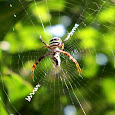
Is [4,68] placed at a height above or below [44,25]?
below

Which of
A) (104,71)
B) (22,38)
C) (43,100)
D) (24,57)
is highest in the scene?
(22,38)

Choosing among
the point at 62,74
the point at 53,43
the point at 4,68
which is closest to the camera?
the point at 4,68

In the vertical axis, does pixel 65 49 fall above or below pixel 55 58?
above

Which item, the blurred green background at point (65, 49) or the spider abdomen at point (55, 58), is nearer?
the blurred green background at point (65, 49)

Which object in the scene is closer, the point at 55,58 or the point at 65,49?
the point at 55,58

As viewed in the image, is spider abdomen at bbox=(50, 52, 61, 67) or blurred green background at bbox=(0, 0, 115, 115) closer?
blurred green background at bbox=(0, 0, 115, 115)

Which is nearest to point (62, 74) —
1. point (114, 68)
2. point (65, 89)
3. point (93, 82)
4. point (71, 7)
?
point (65, 89)

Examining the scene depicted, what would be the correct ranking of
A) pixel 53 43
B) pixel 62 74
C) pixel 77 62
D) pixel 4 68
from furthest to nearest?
1. pixel 62 74
2. pixel 77 62
3. pixel 53 43
4. pixel 4 68

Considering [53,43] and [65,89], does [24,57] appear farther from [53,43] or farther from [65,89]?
[65,89]
